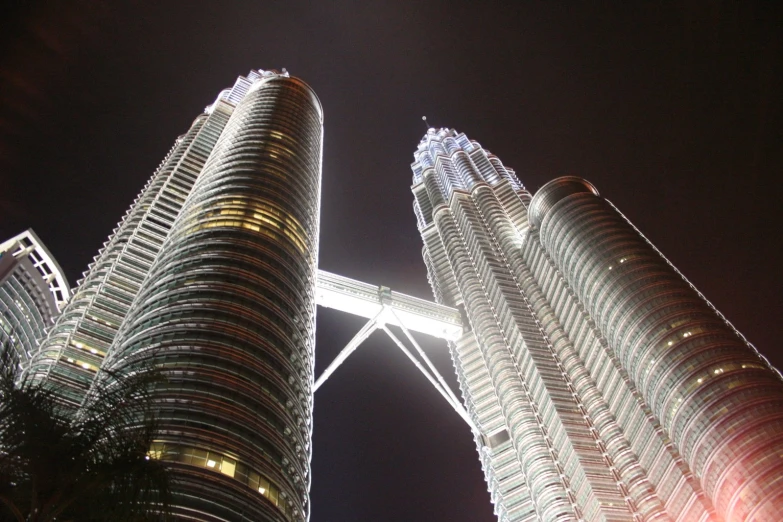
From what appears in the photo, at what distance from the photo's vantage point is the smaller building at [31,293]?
67.8 meters

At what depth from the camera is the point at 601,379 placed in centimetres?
7319

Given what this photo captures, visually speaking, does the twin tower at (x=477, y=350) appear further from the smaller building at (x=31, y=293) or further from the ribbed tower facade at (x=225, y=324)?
the smaller building at (x=31, y=293)

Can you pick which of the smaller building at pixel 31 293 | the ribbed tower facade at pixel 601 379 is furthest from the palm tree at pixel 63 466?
the smaller building at pixel 31 293

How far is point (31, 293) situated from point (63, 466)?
67038mm

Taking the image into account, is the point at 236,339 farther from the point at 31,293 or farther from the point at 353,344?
the point at 353,344

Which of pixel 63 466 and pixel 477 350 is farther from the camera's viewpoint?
pixel 477 350

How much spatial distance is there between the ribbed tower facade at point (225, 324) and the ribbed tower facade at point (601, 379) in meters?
30.7

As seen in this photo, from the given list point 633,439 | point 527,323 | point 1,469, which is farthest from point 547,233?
point 1,469

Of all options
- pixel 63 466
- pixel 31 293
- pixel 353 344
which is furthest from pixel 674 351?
pixel 31 293

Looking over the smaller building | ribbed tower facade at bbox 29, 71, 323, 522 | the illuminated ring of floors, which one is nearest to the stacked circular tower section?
ribbed tower facade at bbox 29, 71, 323, 522

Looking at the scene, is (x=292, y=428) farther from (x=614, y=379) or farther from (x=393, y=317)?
(x=393, y=317)

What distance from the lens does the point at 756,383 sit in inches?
2124

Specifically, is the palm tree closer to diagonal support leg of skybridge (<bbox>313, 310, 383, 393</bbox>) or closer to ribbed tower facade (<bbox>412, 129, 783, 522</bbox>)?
ribbed tower facade (<bbox>412, 129, 783, 522</bbox>)

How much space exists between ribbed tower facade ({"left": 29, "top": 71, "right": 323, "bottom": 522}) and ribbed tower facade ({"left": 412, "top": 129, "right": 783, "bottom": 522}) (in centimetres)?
3072
